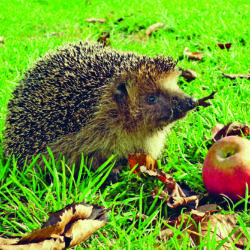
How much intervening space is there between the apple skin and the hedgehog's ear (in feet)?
3.74

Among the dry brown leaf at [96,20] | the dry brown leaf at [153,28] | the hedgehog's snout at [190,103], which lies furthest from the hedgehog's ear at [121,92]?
the dry brown leaf at [96,20]

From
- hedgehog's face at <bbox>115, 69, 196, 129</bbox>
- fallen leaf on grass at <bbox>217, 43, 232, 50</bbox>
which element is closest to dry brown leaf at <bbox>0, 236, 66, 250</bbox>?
hedgehog's face at <bbox>115, 69, 196, 129</bbox>

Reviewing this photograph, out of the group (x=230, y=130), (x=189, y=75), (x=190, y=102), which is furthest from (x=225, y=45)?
(x=190, y=102)

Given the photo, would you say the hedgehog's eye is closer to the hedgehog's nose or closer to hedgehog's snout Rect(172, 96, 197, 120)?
hedgehog's snout Rect(172, 96, 197, 120)

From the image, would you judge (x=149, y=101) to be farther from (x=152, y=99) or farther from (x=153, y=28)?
(x=153, y=28)

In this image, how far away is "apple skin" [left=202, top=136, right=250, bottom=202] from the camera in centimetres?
268

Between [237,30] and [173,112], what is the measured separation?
3.48m

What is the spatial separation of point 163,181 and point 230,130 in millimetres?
1056

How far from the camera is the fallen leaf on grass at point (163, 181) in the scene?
9.39 feet

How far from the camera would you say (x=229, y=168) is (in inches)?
106

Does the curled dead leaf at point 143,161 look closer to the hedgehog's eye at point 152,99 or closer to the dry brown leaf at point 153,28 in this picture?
the hedgehog's eye at point 152,99

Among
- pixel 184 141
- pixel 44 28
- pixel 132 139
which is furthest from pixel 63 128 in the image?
pixel 44 28

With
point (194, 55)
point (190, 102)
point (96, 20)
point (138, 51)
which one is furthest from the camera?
point (96, 20)

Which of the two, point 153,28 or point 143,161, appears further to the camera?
point 153,28
